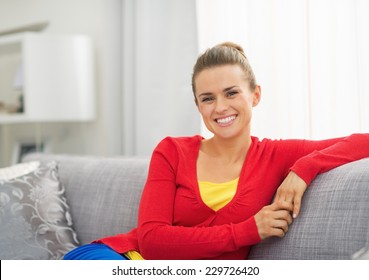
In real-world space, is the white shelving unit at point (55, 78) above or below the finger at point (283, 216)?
above

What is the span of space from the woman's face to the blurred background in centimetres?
70

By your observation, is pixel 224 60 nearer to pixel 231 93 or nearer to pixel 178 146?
pixel 231 93

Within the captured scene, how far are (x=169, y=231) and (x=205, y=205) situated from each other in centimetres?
12

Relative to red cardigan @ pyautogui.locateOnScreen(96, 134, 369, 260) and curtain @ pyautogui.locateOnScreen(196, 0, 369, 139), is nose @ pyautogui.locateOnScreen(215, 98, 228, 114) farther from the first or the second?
curtain @ pyautogui.locateOnScreen(196, 0, 369, 139)

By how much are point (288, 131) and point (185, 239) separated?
3.23ft

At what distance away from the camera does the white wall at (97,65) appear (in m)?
3.07

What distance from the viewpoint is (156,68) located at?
277 cm

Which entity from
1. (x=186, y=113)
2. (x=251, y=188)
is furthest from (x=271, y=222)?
(x=186, y=113)

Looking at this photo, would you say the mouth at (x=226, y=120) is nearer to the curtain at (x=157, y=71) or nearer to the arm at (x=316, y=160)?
the arm at (x=316, y=160)

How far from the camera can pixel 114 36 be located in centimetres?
304

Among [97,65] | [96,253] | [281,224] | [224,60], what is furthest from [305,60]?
[97,65]

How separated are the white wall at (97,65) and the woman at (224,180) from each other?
1557 mm

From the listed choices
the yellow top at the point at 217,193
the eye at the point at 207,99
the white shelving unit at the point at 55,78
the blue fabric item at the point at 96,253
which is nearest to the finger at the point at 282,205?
the yellow top at the point at 217,193
